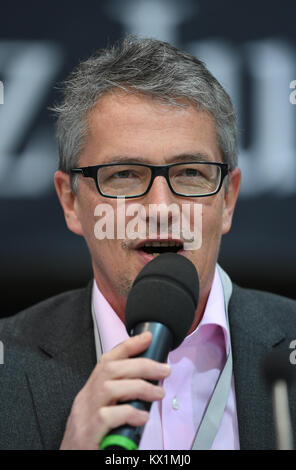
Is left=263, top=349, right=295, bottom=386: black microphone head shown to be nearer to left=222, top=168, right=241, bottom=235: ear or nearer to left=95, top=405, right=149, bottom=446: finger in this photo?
left=95, top=405, right=149, bottom=446: finger

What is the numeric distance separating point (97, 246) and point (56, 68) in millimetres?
893

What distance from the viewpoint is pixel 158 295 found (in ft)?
3.36

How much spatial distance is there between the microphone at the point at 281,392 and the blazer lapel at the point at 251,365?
0.46 metres

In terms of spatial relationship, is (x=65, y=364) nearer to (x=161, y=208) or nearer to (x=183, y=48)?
(x=161, y=208)

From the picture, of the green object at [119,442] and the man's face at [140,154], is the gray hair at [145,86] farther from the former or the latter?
the green object at [119,442]

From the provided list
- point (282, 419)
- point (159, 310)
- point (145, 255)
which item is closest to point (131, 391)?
point (159, 310)

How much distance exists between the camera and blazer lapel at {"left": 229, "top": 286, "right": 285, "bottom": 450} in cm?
144

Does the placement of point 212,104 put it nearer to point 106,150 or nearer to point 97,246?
point 106,150

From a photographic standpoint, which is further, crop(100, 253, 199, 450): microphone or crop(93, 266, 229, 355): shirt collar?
crop(93, 266, 229, 355): shirt collar

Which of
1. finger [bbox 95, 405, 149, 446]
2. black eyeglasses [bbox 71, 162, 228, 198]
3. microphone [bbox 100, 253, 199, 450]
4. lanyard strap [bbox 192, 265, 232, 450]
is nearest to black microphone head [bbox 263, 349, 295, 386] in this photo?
microphone [bbox 100, 253, 199, 450]

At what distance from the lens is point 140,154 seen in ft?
4.76

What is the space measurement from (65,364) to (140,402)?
2.25 ft

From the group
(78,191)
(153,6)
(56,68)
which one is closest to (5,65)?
(56,68)

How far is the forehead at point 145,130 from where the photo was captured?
146 centimetres
